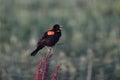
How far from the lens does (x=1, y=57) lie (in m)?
15.2

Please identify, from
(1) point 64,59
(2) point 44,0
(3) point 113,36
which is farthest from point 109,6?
(1) point 64,59

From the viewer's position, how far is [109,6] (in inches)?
878

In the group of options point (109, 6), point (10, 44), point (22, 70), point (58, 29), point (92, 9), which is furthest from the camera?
point (109, 6)

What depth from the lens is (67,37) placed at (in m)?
19.0

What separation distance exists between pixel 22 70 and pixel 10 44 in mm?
3072

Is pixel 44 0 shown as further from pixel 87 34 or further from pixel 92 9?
pixel 87 34

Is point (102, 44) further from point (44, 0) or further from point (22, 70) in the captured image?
point (44, 0)

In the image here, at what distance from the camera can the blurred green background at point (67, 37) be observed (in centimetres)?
1431

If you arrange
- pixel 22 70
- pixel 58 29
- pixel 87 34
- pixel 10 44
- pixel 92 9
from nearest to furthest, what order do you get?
pixel 58 29 < pixel 22 70 < pixel 10 44 < pixel 87 34 < pixel 92 9

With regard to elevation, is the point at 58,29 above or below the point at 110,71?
above

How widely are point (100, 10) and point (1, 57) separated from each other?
697 centimetres

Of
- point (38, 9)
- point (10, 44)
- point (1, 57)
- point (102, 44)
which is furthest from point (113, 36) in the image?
point (38, 9)

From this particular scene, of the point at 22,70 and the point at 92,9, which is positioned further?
the point at 92,9

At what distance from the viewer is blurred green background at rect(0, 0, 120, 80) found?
14312 millimetres
